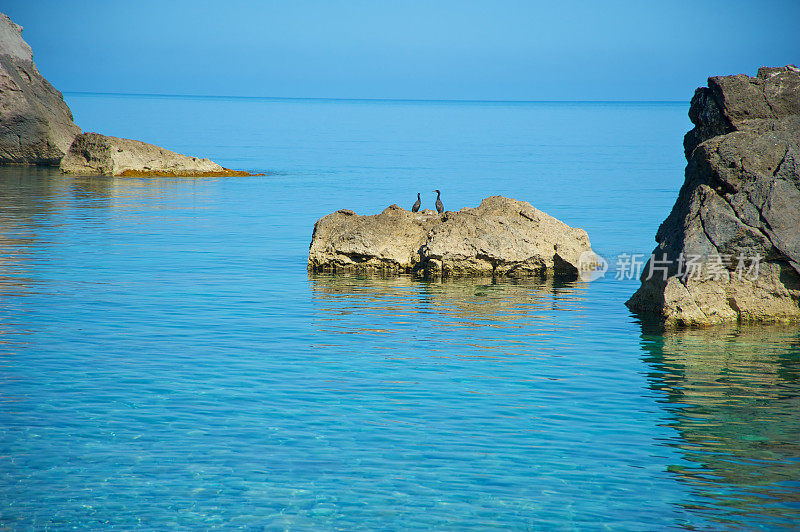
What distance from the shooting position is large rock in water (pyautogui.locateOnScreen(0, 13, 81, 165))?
43428mm

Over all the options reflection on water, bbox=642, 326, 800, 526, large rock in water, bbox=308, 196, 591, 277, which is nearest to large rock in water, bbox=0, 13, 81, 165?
large rock in water, bbox=308, 196, 591, 277

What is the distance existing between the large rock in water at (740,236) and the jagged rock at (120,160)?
31917mm

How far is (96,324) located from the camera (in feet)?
46.9

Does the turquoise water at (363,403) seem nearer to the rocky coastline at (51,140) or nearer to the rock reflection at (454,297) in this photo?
the rock reflection at (454,297)

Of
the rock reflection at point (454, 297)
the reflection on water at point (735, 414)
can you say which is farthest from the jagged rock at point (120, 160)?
the reflection on water at point (735, 414)

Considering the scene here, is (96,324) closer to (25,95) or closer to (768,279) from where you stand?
(768,279)

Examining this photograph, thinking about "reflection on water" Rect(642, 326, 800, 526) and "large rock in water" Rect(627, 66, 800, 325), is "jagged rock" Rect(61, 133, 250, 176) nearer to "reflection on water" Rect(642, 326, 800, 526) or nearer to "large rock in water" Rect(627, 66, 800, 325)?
"large rock in water" Rect(627, 66, 800, 325)

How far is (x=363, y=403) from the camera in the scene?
1063 cm

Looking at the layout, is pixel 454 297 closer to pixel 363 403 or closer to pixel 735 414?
pixel 363 403

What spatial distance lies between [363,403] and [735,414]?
453cm

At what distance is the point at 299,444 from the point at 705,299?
820cm

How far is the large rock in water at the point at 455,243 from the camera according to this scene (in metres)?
18.3

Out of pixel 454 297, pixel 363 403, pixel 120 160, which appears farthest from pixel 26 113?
pixel 363 403

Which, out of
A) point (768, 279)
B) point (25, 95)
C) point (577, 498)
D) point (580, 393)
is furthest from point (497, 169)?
point (577, 498)
